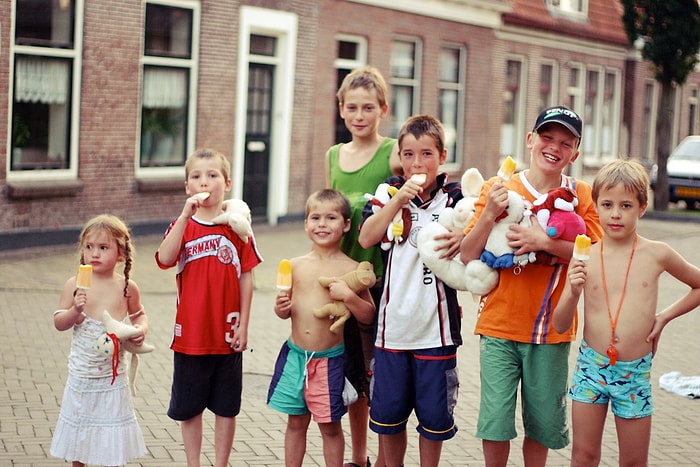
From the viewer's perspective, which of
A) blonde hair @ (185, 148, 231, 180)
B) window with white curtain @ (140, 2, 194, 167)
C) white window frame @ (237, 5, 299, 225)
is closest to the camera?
blonde hair @ (185, 148, 231, 180)

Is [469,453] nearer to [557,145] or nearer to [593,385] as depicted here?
[593,385]

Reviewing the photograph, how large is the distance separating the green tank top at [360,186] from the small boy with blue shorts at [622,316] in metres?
0.99

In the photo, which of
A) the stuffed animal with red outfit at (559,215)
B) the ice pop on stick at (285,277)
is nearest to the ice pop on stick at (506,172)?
the stuffed animal with red outfit at (559,215)

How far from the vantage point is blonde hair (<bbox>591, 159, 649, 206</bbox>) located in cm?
444

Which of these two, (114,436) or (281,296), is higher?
(281,296)

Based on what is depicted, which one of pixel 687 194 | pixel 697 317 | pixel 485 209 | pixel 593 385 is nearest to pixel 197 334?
pixel 485 209

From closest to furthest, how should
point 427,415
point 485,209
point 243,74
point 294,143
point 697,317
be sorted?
1. point 485,209
2. point 427,415
3. point 697,317
4. point 243,74
5. point 294,143

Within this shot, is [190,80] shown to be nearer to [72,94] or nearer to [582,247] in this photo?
[72,94]

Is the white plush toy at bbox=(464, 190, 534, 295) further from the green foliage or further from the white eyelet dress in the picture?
the green foliage

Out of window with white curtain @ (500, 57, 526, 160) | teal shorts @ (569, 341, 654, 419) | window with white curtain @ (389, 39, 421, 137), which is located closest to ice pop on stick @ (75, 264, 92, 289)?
teal shorts @ (569, 341, 654, 419)

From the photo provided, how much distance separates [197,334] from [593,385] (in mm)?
1761

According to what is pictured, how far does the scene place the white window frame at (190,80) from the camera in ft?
49.0

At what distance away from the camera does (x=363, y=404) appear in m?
5.28

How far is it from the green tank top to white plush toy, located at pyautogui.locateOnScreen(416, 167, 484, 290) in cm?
41
